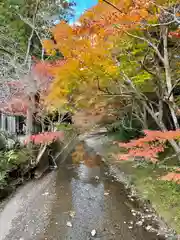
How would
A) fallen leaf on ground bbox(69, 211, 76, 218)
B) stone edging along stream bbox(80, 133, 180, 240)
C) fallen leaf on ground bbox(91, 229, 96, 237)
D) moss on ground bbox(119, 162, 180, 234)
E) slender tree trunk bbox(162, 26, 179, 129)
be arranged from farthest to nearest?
1. fallen leaf on ground bbox(69, 211, 76, 218)
2. slender tree trunk bbox(162, 26, 179, 129)
3. moss on ground bbox(119, 162, 180, 234)
4. fallen leaf on ground bbox(91, 229, 96, 237)
5. stone edging along stream bbox(80, 133, 180, 240)

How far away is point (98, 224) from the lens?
6285 millimetres

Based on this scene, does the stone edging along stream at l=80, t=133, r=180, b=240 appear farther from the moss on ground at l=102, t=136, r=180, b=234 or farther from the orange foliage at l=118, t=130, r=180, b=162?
the orange foliage at l=118, t=130, r=180, b=162

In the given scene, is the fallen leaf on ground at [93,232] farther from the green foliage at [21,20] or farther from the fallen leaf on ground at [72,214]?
the green foliage at [21,20]

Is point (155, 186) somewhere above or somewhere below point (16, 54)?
below

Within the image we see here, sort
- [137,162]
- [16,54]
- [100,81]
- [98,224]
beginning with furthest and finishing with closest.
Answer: [16,54] < [137,162] < [100,81] < [98,224]

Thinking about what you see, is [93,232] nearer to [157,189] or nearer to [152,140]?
[152,140]

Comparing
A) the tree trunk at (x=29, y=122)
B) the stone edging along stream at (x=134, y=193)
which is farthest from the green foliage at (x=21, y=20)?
the stone edging along stream at (x=134, y=193)

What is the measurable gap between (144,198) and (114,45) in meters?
4.55

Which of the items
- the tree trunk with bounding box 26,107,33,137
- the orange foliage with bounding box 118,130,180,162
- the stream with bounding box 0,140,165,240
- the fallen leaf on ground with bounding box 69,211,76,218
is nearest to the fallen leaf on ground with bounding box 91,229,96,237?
the stream with bounding box 0,140,165,240

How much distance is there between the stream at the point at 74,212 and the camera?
5852 mm

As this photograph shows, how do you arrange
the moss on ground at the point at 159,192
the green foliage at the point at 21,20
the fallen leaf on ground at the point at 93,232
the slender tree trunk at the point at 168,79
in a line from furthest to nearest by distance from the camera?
1. the green foliage at the point at 21,20
2. the slender tree trunk at the point at 168,79
3. the moss on ground at the point at 159,192
4. the fallen leaf on ground at the point at 93,232

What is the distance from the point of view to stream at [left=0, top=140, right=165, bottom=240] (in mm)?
5852

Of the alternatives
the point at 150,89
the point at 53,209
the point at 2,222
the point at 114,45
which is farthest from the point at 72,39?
the point at 2,222

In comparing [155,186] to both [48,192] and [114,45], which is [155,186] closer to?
[48,192]
